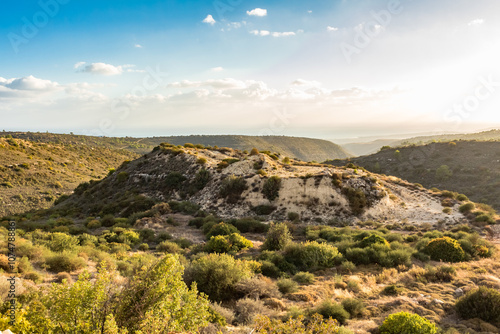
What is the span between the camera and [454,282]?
31.6ft

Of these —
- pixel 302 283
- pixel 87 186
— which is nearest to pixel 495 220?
pixel 302 283

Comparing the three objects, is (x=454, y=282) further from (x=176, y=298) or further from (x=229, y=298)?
(x=176, y=298)

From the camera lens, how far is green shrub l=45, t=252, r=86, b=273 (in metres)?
8.98

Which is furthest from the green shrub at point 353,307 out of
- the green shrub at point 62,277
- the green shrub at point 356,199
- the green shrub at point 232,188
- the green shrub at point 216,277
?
the green shrub at point 232,188

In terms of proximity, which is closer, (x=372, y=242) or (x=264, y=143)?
(x=372, y=242)

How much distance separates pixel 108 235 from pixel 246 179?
14.3 m

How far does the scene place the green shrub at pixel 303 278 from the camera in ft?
33.4

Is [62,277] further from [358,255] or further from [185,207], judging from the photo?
[185,207]

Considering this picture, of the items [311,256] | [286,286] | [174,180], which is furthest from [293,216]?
[174,180]

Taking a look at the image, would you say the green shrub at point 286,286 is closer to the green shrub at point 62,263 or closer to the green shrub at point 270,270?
the green shrub at point 270,270

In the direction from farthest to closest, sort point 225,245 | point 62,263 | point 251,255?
point 225,245 < point 251,255 < point 62,263

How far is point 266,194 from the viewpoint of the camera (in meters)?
25.6

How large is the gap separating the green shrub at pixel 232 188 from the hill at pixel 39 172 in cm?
2679

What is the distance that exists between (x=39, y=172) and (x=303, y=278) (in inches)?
1883
